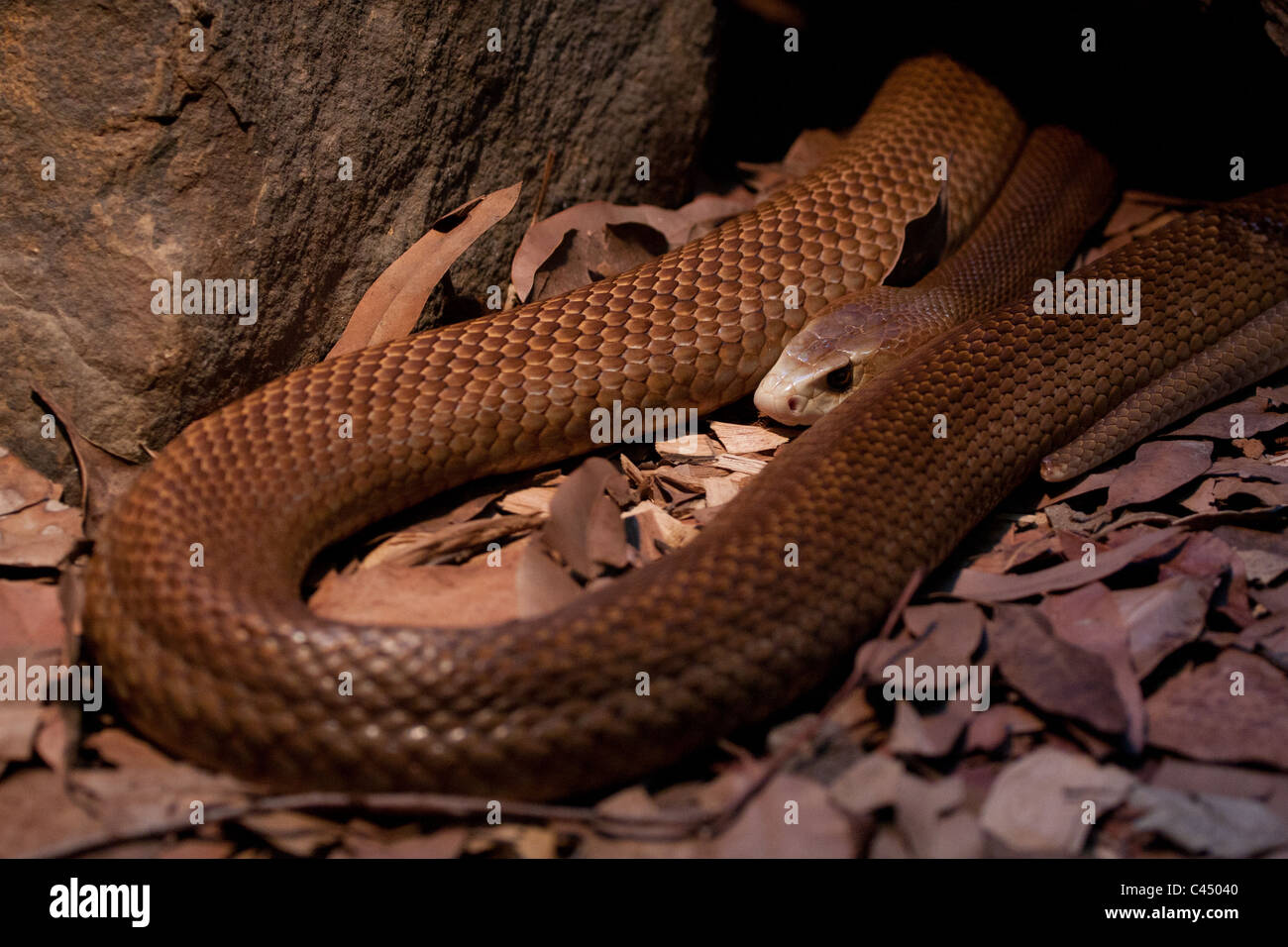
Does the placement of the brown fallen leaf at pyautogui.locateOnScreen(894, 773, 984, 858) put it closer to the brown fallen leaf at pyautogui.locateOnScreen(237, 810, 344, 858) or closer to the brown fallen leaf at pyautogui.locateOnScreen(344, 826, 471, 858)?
the brown fallen leaf at pyautogui.locateOnScreen(344, 826, 471, 858)

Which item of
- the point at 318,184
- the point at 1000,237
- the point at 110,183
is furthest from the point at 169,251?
the point at 1000,237

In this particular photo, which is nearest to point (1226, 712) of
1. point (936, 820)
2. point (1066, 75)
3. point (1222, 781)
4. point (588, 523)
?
point (1222, 781)

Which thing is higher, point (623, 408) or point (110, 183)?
point (110, 183)

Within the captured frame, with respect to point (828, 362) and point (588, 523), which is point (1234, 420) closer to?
point (828, 362)

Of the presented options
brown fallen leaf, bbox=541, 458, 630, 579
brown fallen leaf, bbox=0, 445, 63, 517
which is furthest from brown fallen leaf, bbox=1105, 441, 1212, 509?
brown fallen leaf, bbox=0, 445, 63, 517
